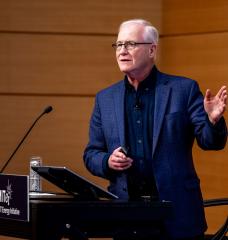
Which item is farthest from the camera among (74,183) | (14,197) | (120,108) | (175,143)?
(120,108)

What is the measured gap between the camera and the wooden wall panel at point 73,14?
648 cm

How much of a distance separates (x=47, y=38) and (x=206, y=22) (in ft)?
Result: 4.34

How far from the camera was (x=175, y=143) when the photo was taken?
139 inches

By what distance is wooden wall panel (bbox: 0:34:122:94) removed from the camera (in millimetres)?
6488

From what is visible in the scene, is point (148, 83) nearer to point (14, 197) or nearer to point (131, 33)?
point (131, 33)

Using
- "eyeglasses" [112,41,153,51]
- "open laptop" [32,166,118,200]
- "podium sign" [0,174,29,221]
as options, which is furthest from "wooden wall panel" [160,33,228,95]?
"podium sign" [0,174,29,221]

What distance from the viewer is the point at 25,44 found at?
255 inches

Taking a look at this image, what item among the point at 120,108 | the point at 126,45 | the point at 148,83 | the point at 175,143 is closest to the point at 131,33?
the point at 126,45

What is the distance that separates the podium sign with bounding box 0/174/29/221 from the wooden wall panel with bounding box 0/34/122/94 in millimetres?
3460

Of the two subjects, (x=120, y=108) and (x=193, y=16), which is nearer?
(x=120, y=108)

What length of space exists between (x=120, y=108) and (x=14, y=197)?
2.76ft

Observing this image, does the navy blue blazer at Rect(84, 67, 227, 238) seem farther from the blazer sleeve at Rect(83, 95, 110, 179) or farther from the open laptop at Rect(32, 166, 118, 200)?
the open laptop at Rect(32, 166, 118, 200)

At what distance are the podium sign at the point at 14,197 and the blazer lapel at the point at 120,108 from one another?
71 cm

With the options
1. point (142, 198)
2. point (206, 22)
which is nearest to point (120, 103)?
point (142, 198)
